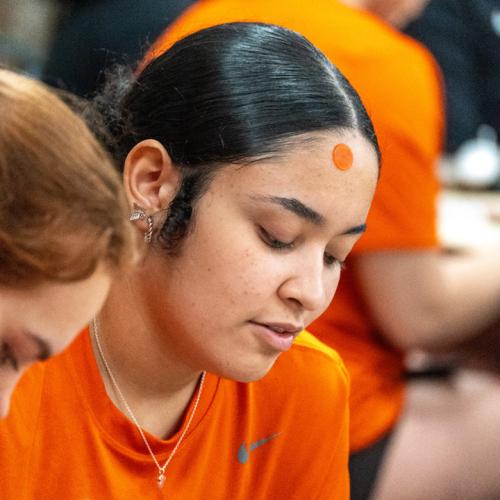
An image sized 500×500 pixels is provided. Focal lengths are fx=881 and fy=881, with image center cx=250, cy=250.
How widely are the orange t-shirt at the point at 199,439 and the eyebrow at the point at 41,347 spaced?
14 centimetres

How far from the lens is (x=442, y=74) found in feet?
10.3

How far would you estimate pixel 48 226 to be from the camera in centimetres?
72

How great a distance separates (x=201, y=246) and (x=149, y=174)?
0.10 m

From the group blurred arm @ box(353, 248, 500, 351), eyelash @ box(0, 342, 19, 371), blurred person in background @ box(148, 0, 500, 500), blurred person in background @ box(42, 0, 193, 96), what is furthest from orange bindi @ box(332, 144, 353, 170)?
blurred person in background @ box(42, 0, 193, 96)

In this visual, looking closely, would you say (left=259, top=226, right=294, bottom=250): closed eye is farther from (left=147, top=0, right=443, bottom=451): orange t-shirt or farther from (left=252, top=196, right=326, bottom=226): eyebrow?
(left=147, top=0, right=443, bottom=451): orange t-shirt

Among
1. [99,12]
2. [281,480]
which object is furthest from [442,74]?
[281,480]

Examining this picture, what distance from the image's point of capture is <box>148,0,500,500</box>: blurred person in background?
51.8 inches

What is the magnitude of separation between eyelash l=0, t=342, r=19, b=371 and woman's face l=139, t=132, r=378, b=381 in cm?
20

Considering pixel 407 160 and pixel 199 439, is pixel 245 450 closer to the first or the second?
pixel 199 439

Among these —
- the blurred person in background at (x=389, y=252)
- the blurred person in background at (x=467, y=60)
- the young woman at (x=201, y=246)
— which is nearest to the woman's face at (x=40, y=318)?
the young woman at (x=201, y=246)

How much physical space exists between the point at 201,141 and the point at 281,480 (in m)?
0.47

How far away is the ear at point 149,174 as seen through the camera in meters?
0.93

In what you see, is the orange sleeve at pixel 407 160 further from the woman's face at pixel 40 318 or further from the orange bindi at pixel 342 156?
the woman's face at pixel 40 318

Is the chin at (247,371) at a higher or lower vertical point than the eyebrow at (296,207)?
lower
